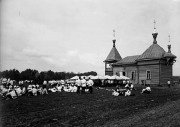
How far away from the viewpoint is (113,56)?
5194 centimetres

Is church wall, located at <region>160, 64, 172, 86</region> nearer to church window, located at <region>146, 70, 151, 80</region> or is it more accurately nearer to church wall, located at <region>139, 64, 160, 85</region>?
church wall, located at <region>139, 64, 160, 85</region>

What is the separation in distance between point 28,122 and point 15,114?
7.60 feet

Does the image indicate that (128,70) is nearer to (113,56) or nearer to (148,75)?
(148,75)

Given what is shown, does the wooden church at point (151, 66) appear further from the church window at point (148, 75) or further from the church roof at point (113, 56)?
the church roof at point (113, 56)

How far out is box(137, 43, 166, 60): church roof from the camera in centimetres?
3931

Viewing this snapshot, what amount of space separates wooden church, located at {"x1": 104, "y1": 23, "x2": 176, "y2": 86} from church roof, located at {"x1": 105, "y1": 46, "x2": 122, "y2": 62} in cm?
398

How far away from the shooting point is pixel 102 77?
37156 mm

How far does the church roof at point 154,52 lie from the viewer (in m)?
39.3

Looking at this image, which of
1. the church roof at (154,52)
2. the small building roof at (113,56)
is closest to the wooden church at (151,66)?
the church roof at (154,52)

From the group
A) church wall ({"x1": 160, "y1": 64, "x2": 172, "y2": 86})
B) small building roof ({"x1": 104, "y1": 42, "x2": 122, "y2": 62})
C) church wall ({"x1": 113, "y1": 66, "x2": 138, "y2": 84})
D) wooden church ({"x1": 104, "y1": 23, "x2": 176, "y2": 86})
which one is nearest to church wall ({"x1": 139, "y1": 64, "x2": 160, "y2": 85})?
wooden church ({"x1": 104, "y1": 23, "x2": 176, "y2": 86})

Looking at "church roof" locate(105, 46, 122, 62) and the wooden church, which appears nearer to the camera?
the wooden church

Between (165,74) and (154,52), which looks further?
(154,52)

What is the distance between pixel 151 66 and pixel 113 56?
13.3 metres

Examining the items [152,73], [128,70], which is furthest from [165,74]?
[128,70]
